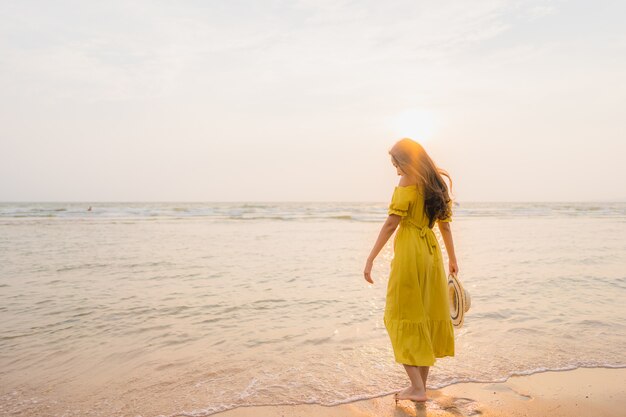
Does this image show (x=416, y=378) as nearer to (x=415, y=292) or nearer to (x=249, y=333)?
(x=415, y=292)

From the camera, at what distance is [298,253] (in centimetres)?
1291

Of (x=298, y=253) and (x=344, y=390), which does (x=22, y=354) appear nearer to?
(x=344, y=390)

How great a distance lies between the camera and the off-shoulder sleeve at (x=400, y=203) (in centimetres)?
362

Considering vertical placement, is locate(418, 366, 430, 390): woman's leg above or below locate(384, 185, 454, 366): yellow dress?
below

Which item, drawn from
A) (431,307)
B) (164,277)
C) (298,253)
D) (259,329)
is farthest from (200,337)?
(298,253)

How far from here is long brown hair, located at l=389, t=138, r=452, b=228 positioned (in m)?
3.65

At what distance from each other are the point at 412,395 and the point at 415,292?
823mm

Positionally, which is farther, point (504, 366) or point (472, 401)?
point (504, 366)

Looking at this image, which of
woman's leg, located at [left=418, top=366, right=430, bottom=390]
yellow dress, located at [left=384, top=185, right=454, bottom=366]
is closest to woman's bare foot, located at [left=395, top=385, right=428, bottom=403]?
woman's leg, located at [left=418, top=366, right=430, bottom=390]

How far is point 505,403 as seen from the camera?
362cm

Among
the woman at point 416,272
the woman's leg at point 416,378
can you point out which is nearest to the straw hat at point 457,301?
the woman at point 416,272

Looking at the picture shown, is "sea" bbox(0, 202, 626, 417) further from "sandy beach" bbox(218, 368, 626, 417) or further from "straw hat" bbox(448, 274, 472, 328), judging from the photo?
"straw hat" bbox(448, 274, 472, 328)

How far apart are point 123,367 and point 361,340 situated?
2.51m

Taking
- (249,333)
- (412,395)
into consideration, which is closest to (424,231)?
A: (412,395)
